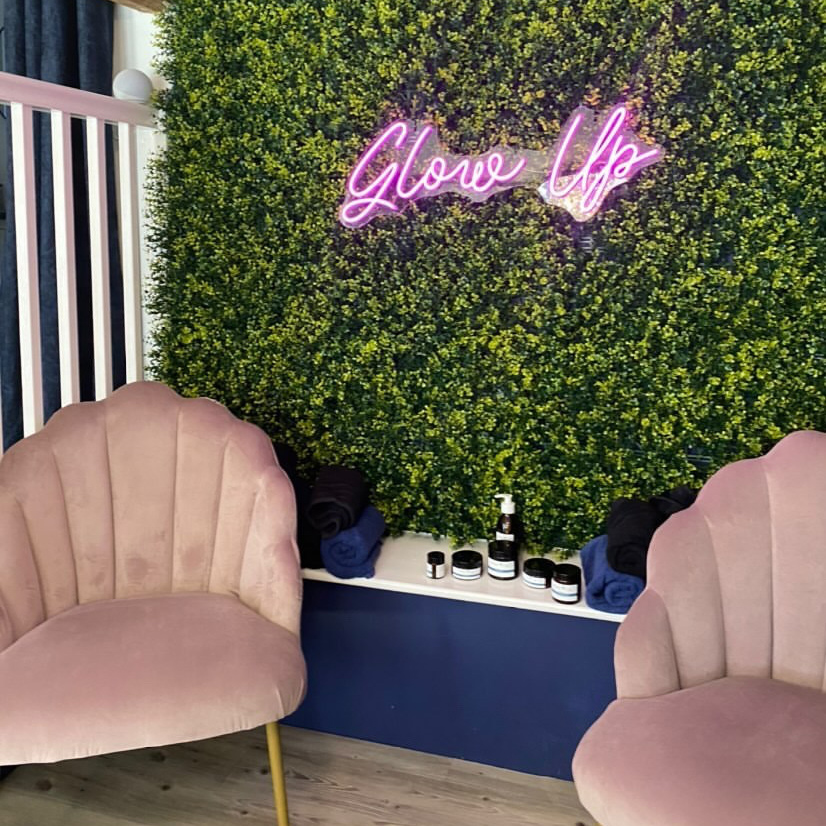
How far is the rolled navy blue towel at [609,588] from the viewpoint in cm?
200

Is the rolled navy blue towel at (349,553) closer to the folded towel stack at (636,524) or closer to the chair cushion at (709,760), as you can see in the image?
the folded towel stack at (636,524)

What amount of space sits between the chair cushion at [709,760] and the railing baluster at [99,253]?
5.41 feet

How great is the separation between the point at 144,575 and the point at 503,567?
2.91 ft

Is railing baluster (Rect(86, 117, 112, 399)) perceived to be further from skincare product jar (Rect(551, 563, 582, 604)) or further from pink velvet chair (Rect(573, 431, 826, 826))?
pink velvet chair (Rect(573, 431, 826, 826))

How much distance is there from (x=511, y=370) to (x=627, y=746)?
3.43 feet

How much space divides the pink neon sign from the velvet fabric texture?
727 millimetres

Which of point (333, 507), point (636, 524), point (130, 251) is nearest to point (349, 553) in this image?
point (333, 507)

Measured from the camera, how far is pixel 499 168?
2.22 metres

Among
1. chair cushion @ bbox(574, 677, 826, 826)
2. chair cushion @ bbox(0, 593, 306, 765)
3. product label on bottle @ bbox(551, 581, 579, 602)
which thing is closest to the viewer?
chair cushion @ bbox(574, 677, 826, 826)

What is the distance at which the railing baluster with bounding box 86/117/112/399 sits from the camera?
236 cm

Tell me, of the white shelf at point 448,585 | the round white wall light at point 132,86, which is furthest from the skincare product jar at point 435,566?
the round white wall light at point 132,86

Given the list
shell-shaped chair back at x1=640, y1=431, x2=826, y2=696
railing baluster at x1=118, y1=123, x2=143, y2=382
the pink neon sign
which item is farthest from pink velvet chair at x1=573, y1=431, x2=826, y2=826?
railing baluster at x1=118, y1=123, x2=143, y2=382

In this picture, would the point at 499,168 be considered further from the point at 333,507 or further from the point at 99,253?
the point at 99,253

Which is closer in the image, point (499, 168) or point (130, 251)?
point (499, 168)
